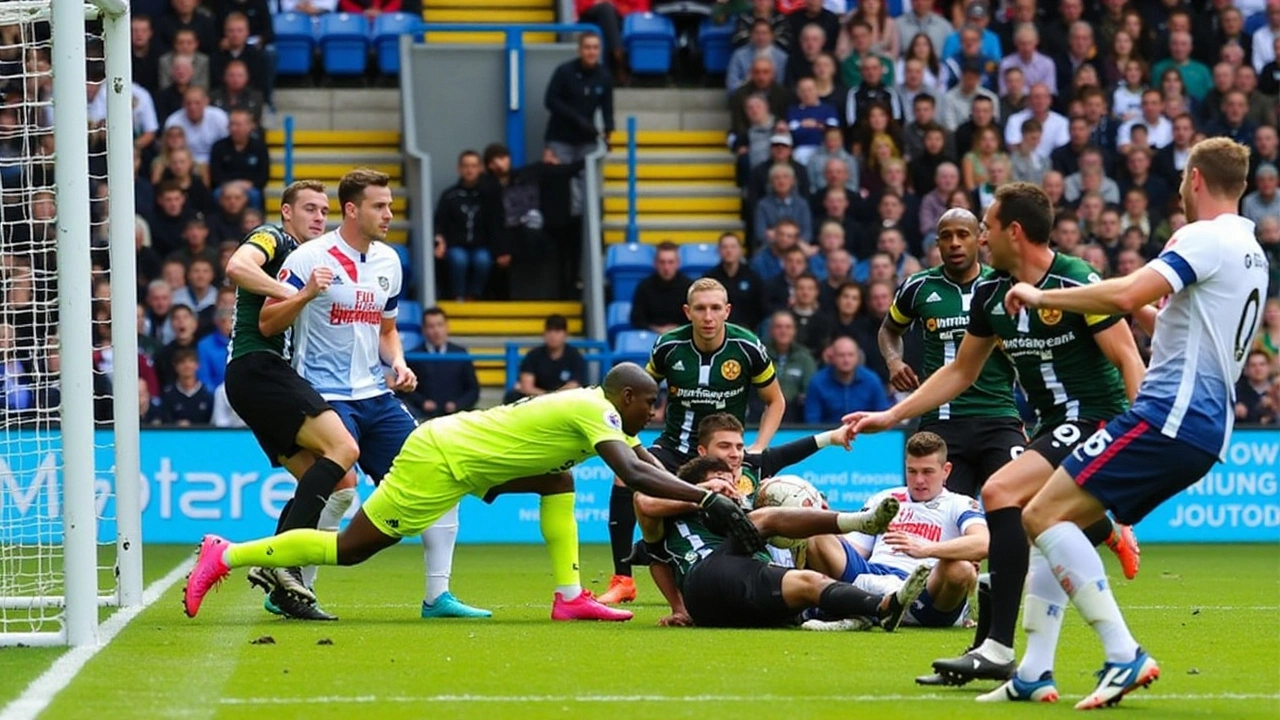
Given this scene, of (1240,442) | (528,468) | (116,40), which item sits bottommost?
(1240,442)

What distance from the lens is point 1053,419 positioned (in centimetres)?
855

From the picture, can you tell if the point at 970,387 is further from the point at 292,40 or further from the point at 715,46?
the point at 292,40

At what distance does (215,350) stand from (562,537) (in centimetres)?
916

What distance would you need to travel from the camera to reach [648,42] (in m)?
24.5

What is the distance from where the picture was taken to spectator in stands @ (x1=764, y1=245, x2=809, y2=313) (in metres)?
20.4

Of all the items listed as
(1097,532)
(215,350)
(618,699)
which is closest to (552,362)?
(215,350)

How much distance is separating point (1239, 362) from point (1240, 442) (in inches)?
472

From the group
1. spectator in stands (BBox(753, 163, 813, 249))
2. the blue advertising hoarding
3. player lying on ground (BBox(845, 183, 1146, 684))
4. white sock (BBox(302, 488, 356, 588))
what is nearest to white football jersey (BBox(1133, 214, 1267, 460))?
player lying on ground (BBox(845, 183, 1146, 684))

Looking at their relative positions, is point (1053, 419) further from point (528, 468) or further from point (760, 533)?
point (528, 468)

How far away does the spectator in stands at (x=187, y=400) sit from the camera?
1870 cm

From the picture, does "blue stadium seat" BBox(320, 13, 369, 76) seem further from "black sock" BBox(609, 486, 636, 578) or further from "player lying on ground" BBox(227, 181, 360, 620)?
"player lying on ground" BBox(227, 181, 360, 620)

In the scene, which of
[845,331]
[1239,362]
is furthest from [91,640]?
[845,331]

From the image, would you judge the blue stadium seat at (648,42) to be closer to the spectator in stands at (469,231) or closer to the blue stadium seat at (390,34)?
the blue stadium seat at (390,34)

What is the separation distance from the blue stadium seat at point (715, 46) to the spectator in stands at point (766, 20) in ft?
1.54
